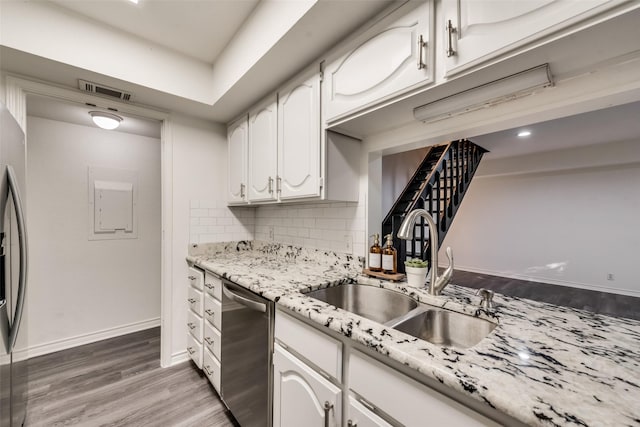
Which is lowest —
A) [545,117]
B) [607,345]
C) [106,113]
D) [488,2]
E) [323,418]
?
[323,418]

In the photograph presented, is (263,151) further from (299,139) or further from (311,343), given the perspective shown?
(311,343)

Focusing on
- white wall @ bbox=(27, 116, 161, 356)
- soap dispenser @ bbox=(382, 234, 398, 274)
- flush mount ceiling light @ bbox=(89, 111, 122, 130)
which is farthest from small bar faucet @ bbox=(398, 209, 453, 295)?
white wall @ bbox=(27, 116, 161, 356)

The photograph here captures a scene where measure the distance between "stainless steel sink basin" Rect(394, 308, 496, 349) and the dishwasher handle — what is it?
641mm

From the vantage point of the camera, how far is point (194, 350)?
80.7 inches

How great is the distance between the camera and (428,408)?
A: 24.4 inches

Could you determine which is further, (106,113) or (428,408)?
(106,113)

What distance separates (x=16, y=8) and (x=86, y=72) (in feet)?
1.18

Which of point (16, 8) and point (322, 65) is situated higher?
point (16, 8)

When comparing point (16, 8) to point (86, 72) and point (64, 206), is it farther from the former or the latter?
Result: point (64, 206)

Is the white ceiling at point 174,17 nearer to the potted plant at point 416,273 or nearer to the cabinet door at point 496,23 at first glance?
the cabinet door at point 496,23

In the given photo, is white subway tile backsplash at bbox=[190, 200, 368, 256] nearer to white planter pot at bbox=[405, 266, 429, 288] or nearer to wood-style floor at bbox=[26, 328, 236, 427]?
white planter pot at bbox=[405, 266, 429, 288]

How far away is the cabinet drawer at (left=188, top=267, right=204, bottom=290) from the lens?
1.95 metres

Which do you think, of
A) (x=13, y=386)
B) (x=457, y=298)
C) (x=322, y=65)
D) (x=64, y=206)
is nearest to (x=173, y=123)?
(x=64, y=206)

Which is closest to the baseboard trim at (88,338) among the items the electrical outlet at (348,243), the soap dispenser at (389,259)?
the electrical outlet at (348,243)
